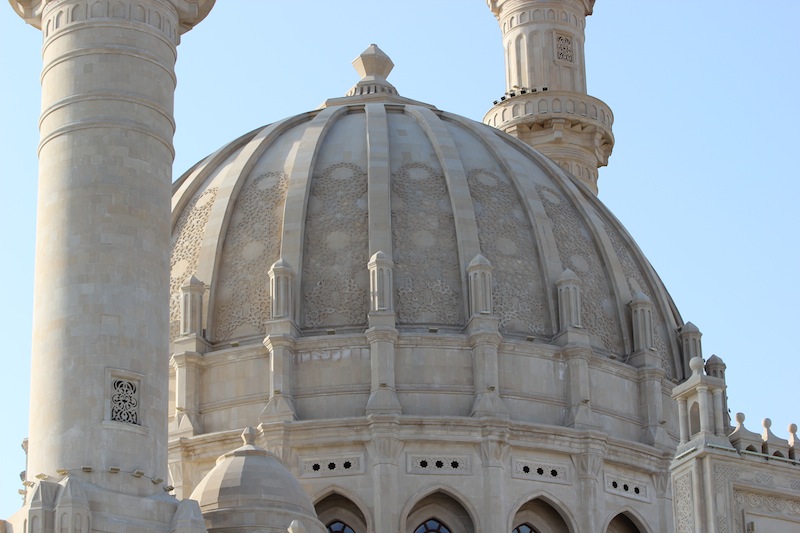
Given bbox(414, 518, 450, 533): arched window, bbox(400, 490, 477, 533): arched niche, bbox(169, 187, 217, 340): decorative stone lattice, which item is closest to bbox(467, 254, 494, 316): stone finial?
bbox(400, 490, 477, 533): arched niche

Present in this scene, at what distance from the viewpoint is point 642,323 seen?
4922 cm

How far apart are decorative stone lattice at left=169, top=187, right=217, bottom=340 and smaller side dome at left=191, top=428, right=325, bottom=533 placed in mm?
8630

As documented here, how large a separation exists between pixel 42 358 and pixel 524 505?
551 inches

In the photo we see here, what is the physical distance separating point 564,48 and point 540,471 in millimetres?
16114

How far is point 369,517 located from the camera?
4491cm

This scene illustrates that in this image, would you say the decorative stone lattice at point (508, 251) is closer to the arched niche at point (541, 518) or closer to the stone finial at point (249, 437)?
the arched niche at point (541, 518)

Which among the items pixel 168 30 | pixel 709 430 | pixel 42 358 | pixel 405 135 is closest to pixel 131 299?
pixel 42 358

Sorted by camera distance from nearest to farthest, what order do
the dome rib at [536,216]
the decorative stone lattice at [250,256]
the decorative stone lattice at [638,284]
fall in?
A: the decorative stone lattice at [250,256] < the dome rib at [536,216] < the decorative stone lattice at [638,284]

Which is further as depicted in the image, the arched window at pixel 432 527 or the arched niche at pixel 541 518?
the arched niche at pixel 541 518

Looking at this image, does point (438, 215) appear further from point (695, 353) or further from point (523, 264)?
point (695, 353)

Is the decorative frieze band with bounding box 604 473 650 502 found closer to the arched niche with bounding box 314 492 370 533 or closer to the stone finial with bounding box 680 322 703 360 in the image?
the stone finial with bounding box 680 322 703 360

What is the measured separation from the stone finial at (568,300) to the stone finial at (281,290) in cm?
571

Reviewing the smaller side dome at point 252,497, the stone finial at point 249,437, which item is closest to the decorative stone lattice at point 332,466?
the stone finial at point 249,437

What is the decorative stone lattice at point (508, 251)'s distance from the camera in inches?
1890
